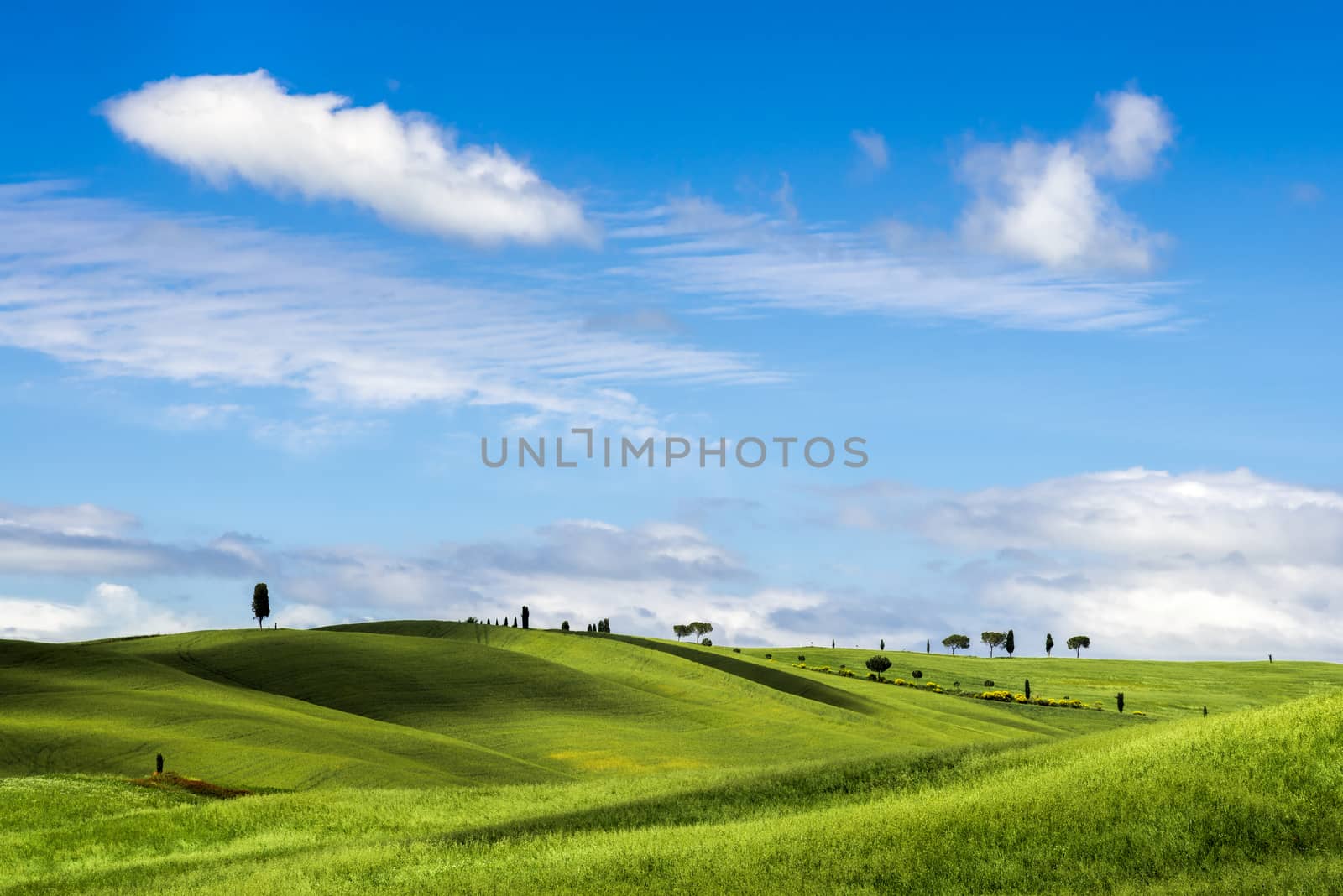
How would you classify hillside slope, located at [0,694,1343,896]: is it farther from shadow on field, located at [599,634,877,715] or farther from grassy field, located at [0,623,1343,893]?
shadow on field, located at [599,634,877,715]

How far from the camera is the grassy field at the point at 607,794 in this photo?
22.9m

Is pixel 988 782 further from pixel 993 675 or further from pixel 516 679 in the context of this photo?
pixel 993 675

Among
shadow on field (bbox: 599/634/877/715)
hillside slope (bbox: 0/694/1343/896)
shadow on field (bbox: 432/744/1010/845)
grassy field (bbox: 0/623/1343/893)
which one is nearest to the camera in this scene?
hillside slope (bbox: 0/694/1343/896)

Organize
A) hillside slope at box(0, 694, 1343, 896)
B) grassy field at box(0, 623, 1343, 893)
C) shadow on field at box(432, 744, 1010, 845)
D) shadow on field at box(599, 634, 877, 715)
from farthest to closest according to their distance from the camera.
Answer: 1. shadow on field at box(599, 634, 877, 715)
2. shadow on field at box(432, 744, 1010, 845)
3. grassy field at box(0, 623, 1343, 893)
4. hillside slope at box(0, 694, 1343, 896)

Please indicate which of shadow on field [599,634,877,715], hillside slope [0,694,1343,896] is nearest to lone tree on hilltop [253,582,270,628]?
shadow on field [599,634,877,715]

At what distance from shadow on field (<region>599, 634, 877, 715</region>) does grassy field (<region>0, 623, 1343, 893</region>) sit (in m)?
7.60

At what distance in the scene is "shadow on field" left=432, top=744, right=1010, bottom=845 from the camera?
1256 inches

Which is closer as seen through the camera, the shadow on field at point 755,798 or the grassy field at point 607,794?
the grassy field at point 607,794

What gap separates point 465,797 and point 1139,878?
26.6 metres

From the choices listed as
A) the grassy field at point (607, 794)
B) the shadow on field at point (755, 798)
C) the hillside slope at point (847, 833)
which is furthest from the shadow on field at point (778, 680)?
the hillside slope at point (847, 833)

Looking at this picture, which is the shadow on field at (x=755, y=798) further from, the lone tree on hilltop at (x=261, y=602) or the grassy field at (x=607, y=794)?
the lone tree on hilltop at (x=261, y=602)

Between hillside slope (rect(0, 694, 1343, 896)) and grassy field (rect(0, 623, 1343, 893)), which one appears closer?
hillside slope (rect(0, 694, 1343, 896))

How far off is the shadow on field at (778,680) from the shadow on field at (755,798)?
59.3 meters

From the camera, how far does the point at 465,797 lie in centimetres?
4259
